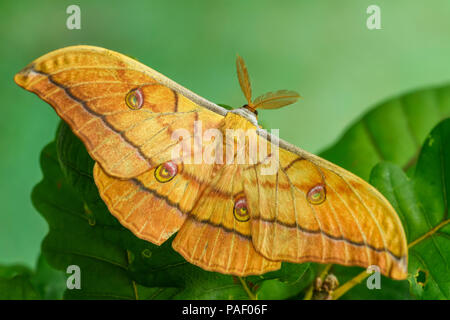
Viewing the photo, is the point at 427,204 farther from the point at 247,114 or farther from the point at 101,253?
the point at 101,253

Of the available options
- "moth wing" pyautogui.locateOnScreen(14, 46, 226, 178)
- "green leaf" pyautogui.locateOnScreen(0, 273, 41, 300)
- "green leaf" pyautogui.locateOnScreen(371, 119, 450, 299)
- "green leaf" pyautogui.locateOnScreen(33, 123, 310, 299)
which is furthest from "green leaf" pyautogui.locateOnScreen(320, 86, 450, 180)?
"green leaf" pyautogui.locateOnScreen(0, 273, 41, 300)

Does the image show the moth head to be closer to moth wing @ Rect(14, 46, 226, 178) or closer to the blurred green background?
moth wing @ Rect(14, 46, 226, 178)

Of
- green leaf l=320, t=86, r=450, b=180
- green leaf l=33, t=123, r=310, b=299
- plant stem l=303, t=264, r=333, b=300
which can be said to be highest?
green leaf l=320, t=86, r=450, b=180

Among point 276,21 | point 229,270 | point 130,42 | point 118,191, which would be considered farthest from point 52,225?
point 276,21

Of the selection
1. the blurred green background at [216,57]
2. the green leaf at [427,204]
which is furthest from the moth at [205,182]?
the blurred green background at [216,57]

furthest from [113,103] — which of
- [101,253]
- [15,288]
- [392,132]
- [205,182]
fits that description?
[392,132]
